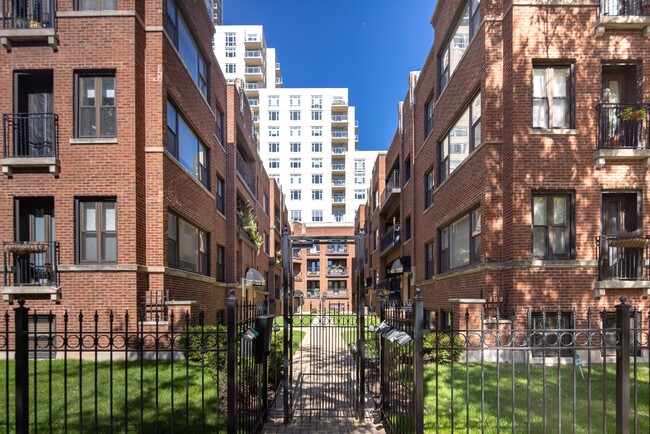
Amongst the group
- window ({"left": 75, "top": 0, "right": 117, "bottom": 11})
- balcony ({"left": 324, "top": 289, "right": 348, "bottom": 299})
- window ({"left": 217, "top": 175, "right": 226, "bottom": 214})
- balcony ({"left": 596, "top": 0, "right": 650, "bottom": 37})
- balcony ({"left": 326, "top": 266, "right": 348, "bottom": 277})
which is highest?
window ({"left": 75, "top": 0, "right": 117, "bottom": 11})

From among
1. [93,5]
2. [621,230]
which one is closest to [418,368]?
[621,230]

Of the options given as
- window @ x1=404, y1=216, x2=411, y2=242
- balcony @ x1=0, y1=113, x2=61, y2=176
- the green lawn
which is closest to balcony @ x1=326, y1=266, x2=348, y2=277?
window @ x1=404, y1=216, x2=411, y2=242

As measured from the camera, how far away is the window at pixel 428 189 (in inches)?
785

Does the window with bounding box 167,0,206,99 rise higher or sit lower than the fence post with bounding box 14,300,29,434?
higher

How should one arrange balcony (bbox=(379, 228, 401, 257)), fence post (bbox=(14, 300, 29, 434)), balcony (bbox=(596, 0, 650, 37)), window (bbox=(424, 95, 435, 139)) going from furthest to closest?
balcony (bbox=(379, 228, 401, 257)), window (bbox=(424, 95, 435, 139)), balcony (bbox=(596, 0, 650, 37)), fence post (bbox=(14, 300, 29, 434))

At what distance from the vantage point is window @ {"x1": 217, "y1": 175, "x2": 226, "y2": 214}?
20812 mm

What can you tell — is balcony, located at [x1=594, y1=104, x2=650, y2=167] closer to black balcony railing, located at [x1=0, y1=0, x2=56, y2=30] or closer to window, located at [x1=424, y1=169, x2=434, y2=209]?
window, located at [x1=424, y1=169, x2=434, y2=209]

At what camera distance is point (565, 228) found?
38.6 ft

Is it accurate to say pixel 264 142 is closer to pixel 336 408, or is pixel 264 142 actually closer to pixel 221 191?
pixel 221 191

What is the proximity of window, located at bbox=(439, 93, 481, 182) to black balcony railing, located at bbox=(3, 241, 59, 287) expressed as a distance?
1251 cm

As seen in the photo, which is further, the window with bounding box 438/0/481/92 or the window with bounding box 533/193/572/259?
the window with bounding box 438/0/481/92

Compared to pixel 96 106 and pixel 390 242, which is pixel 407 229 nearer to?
pixel 390 242

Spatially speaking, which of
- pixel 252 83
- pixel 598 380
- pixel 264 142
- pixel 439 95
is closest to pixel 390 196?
pixel 439 95

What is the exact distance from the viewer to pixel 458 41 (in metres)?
15.8
